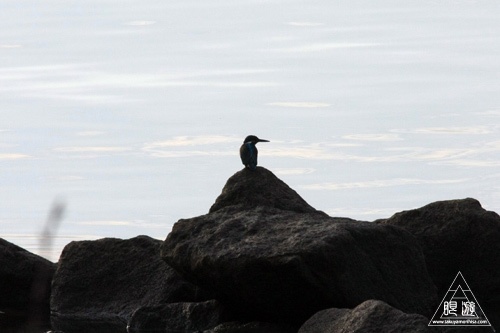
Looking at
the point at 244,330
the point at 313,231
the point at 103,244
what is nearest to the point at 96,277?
the point at 103,244

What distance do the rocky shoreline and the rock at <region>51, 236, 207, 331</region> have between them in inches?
0.7

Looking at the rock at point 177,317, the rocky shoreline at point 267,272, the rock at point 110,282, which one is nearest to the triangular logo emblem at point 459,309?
the rocky shoreline at point 267,272

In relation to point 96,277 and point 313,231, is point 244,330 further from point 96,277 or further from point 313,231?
point 96,277

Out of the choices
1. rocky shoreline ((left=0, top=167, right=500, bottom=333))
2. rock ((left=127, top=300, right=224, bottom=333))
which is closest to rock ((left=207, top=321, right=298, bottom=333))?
rocky shoreline ((left=0, top=167, right=500, bottom=333))

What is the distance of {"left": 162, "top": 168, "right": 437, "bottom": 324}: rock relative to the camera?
Answer: 1095cm

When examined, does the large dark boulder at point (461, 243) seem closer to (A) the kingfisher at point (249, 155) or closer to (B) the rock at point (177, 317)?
(A) the kingfisher at point (249, 155)

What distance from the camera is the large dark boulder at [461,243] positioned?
538 inches

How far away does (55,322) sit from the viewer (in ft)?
43.7

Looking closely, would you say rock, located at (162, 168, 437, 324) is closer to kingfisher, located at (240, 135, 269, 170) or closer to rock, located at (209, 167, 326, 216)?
rock, located at (209, 167, 326, 216)

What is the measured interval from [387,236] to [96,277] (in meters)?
4.70

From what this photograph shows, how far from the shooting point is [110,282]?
546 inches

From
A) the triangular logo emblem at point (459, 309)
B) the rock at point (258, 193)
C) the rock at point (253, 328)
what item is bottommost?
the rock at point (253, 328)

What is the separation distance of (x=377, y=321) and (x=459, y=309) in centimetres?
353

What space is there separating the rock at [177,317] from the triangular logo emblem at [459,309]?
2938 mm
